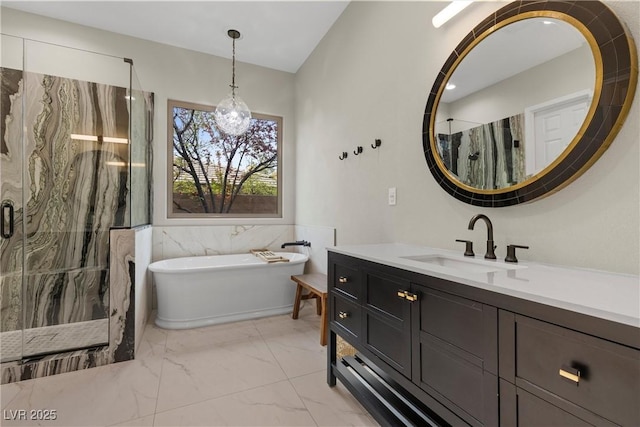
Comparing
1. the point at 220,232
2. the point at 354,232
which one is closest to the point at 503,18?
the point at 354,232

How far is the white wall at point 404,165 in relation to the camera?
992 mm

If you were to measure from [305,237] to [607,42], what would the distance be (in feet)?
9.49

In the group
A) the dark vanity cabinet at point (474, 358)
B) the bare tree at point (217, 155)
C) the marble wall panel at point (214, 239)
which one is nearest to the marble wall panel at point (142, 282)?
the marble wall panel at point (214, 239)

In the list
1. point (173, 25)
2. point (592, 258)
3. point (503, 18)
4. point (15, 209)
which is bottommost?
point (592, 258)

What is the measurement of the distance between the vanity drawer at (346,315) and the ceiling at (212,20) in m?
2.59

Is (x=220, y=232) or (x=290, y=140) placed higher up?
(x=290, y=140)

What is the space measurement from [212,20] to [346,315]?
3.05 meters

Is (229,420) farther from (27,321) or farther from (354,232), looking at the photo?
(27,321)

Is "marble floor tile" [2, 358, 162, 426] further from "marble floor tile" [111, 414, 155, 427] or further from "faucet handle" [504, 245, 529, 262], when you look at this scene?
"faucet handle" [504, 245, 529, 262]

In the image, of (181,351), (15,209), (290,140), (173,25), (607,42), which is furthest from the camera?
(290,140)

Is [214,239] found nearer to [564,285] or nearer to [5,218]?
[5,218]

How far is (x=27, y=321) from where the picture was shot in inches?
98.0

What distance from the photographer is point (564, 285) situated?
0.85 m

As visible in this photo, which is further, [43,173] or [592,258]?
[43,173]
